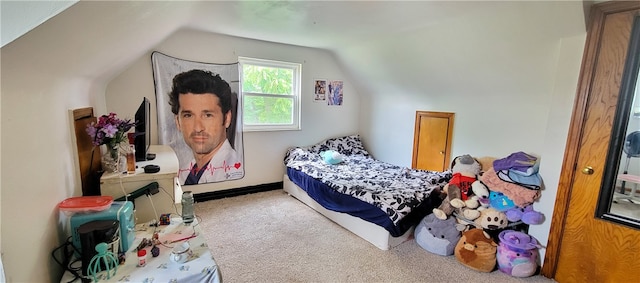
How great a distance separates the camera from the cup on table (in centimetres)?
124

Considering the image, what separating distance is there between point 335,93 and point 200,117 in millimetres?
2011

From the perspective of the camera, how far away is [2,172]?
846mm

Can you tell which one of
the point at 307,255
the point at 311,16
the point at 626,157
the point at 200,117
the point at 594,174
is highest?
the point at 311,16

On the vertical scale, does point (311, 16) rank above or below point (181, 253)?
above

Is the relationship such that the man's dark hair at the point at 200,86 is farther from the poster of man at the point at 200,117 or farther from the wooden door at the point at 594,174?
the wooden door at the point at 594,174

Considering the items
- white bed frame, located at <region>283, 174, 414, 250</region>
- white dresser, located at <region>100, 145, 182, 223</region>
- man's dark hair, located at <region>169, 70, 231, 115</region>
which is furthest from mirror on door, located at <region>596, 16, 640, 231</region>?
man's dark hair, located at <region>169, 70, 231, 115</region>

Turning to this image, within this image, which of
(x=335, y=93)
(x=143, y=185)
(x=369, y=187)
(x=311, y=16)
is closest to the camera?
(x=143, y=185)

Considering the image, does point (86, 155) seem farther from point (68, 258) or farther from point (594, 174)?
point (594, 174)

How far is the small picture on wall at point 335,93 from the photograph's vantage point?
14.3 feet

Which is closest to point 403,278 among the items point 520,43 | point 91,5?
point 520,43

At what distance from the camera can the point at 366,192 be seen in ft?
8.90

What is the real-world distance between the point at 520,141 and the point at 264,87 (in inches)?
119

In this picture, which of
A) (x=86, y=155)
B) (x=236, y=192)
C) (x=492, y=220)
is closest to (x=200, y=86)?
(x=236, y=192)

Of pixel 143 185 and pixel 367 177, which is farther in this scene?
pixel 367 177
